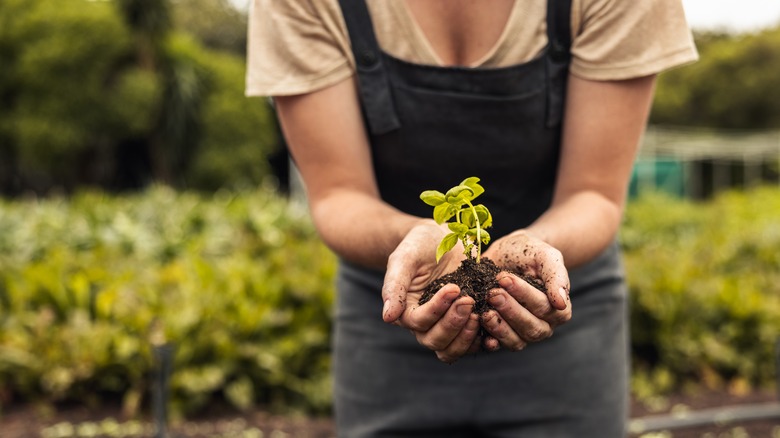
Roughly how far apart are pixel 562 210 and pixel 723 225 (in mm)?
9734

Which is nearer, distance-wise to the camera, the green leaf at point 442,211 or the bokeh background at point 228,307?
the green leaf at point 442,211

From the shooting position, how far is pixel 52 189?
30.9 meters

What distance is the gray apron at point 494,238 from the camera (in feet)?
6.24

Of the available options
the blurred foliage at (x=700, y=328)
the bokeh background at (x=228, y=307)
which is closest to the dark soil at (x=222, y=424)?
the bokeh background at (x=228, y=307)

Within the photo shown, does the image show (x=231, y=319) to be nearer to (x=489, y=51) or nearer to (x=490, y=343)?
(x=489, y=51)

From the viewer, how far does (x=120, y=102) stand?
23.2 meters

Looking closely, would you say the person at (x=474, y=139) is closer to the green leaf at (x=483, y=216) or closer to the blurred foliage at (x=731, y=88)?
the green leaf at (x=483, y=216)

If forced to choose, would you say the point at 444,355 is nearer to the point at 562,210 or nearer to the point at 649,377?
the point at 562,210

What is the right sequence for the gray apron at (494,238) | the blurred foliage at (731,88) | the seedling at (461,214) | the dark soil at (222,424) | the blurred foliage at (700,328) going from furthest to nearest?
the blurred foliage at (731,88), the blurred foliage at (700,328), the dark soil at (222,424), the gray apron at (494,238), the seedling at (461,214)

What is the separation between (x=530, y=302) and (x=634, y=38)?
702mm

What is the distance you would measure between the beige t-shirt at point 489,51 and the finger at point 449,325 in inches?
27.0

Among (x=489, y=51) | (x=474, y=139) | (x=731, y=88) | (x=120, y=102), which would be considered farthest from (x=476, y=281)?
(x=731, y=88)

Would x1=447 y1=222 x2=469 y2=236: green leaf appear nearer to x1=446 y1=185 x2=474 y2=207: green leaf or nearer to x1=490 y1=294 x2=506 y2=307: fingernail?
x1=446 y1=185 x2=474 y2=207: green leaf

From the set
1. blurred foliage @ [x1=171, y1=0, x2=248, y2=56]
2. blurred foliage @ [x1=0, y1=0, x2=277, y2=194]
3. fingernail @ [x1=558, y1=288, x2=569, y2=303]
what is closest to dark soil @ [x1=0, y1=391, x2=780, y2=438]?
fingernail @ [x1=558, y1=288, x2=569, y2=303]
